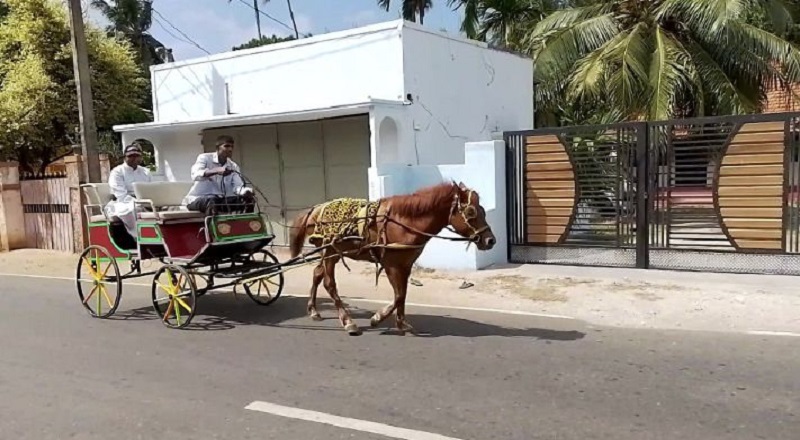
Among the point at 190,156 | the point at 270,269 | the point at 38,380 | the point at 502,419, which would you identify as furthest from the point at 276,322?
the point at 190,156

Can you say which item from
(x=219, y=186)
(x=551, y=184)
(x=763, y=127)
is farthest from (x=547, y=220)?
(x=219, y=186)

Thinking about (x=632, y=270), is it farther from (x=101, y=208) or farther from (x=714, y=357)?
(x=101, y=208)

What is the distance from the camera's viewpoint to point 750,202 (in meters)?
9.95

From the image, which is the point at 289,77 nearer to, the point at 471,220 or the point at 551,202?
the point at 551,202

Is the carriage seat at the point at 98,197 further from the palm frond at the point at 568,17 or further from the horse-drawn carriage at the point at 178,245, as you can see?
the palm frond at the point at 568,17

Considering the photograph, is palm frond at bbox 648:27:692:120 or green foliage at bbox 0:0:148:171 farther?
green foliage at bbox 0:0:148:171

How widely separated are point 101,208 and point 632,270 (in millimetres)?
7857

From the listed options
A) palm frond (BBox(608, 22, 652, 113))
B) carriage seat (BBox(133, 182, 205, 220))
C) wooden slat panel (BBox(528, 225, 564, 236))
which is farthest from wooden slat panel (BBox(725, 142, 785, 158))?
carriage seat (BBox(133, 182, 205, 220))

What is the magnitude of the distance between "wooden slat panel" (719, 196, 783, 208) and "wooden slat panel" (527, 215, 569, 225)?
7.89 ft

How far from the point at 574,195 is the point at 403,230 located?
505 centimetres

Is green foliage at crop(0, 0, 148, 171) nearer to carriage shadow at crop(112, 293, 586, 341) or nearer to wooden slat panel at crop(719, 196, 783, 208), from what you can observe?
carriage shadow at crop(112, 293, 586, 341)

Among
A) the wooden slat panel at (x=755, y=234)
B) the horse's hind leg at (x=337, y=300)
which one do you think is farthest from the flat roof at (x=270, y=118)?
the wooden slat panel at (x=755, y=234)

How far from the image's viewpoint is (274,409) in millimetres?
5031

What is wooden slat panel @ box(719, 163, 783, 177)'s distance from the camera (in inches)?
383
